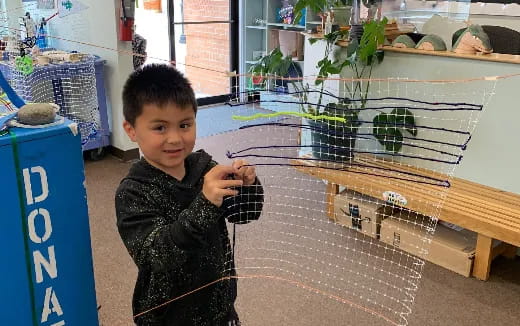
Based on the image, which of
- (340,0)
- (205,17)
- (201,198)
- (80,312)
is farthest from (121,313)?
(205,17)

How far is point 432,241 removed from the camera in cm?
243

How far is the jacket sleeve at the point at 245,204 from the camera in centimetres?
114

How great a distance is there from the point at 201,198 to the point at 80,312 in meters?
0.60

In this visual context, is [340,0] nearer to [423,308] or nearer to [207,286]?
[423,308]

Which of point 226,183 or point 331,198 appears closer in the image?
point 226,183

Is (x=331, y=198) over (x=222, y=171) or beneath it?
beneath

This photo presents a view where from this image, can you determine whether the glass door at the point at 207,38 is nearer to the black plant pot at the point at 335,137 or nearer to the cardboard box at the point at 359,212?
the cardboard box at the point at 359,212

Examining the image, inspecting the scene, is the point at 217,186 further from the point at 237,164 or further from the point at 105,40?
the point at 105,40

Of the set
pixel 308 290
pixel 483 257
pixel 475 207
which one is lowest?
pixel 308 290

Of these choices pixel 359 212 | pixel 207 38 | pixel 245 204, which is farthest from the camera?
pixel 207 38

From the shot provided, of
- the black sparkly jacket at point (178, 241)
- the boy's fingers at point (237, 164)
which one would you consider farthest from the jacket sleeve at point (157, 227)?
the boy's fingers at point (237, 164)

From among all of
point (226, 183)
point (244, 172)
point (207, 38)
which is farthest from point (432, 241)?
point (207, 38)

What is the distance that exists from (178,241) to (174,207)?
5.9 inches

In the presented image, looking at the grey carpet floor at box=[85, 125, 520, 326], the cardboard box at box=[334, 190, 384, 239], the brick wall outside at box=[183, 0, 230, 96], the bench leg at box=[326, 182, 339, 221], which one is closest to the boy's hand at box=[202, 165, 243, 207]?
the grey carpet floor at box=[85, 125, 520, 326]
